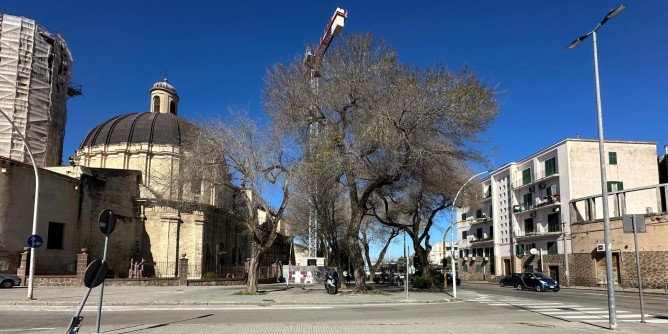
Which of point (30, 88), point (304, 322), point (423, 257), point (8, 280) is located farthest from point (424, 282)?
point (30, 88)

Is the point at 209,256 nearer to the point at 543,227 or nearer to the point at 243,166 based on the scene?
the point at 243,166

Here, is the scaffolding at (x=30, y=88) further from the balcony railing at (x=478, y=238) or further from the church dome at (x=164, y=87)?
the balcony railing at (x=478, y=238)

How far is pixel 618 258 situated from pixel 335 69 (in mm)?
30685

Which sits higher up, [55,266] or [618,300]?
[55,266]

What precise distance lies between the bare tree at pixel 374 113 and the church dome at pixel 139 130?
29.3 m

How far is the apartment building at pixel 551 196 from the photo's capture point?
1789 inches

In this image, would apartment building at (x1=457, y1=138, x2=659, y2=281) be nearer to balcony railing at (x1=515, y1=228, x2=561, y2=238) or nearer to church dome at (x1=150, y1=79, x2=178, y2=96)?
balcony railing at (x1=515, y1=228, x2=561, y2=238)

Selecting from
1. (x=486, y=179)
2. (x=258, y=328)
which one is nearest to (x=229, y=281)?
(x=258, y=328)

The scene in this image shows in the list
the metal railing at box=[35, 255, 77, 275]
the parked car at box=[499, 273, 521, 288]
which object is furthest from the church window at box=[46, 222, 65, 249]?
the parked car at box=[499, 273, 521, 288]

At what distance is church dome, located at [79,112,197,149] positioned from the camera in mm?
50750

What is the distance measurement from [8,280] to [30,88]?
21.5m

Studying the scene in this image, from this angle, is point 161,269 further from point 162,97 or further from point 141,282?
point 162,97

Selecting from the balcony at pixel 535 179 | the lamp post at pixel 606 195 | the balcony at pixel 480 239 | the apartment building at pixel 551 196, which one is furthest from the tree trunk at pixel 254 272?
the balcony at pixel 480 239

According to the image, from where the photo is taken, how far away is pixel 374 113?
20.5 metres
